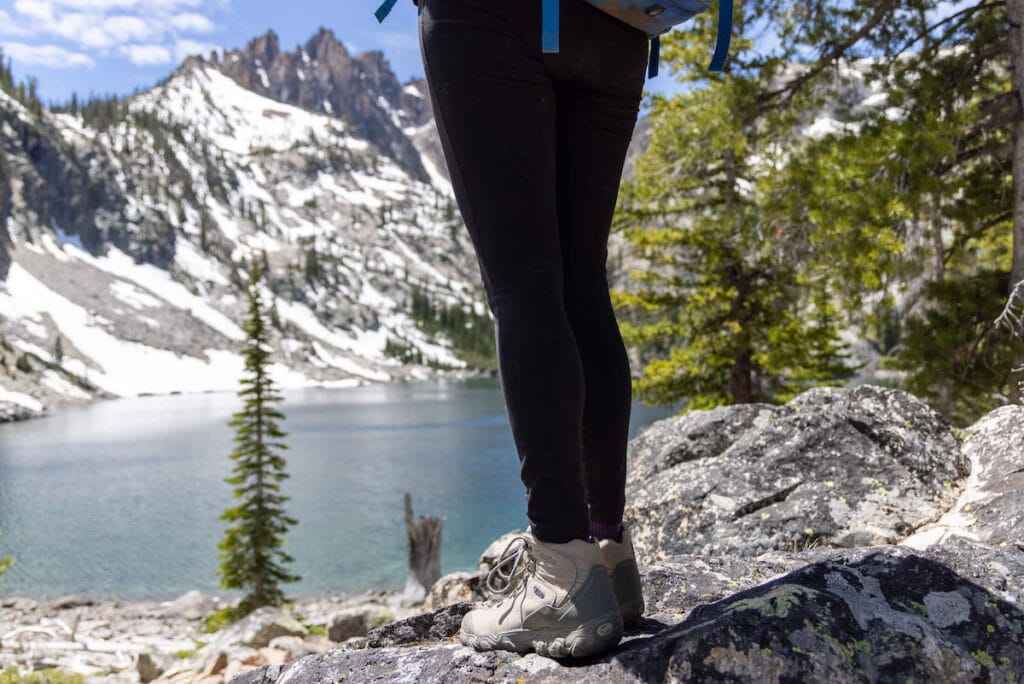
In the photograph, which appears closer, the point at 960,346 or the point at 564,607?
the point at 564,607

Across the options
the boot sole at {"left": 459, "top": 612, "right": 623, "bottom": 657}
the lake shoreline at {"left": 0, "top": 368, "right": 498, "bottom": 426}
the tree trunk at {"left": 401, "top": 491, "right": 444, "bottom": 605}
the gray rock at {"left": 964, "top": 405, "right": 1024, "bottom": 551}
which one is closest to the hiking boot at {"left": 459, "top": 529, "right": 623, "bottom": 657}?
the boot sole at {"left": 459, "top": 612, "right": 623, "bottom": 657}

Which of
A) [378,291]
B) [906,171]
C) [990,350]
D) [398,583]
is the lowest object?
[398,583]

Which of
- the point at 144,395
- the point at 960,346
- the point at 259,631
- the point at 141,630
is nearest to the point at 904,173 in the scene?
the point at 960,346

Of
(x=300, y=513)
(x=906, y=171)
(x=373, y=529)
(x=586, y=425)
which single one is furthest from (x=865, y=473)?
(x=300, y=513)

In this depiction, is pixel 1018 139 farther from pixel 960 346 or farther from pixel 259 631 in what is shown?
pixel 259 631

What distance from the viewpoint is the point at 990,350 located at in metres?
8.31

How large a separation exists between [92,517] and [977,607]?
33.5 metres

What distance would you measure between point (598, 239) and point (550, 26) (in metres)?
0.58

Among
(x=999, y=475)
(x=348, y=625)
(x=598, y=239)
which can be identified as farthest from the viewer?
(x=348, y=625)

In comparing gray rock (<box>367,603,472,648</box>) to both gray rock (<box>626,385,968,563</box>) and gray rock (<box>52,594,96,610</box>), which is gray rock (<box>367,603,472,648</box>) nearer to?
gray rock (<box>626,385,968,563</box>)

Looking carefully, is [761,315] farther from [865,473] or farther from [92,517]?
[92,517]

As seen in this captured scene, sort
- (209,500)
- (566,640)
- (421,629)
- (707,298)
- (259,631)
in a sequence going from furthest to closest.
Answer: (209,500), (707,298), (259,631), (421,629), (566,640)

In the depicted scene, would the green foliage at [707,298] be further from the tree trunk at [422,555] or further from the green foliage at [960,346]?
the green foliage at [960,346]

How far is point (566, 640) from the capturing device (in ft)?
5.39
